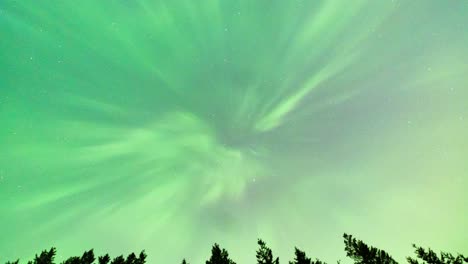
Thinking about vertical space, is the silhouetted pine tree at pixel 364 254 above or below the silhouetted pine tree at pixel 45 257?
above

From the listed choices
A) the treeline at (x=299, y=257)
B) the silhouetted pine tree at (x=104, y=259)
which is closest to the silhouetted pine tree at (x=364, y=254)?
the treeline at (x=299, y=257)

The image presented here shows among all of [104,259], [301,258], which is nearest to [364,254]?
[301,258]

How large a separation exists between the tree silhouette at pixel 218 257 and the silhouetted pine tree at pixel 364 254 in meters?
16.4

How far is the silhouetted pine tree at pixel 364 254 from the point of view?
28.8m

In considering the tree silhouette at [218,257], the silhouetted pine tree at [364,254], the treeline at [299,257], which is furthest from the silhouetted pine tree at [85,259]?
the silhouetted pine tree at [364,254]

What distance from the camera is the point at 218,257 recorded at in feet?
114

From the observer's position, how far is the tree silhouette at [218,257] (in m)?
34.0

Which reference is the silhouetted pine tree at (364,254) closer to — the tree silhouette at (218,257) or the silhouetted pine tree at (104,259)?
the tree silhouette at (218,257)

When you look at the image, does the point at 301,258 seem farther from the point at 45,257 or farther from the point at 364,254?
the point at 45,257

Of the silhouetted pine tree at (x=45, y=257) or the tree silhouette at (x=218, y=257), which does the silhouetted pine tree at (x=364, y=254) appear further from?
the silhouetted pine tree at (x=45, y=257)

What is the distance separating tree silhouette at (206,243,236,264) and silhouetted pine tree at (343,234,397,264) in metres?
16.4

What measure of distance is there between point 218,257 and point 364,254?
1973 cm

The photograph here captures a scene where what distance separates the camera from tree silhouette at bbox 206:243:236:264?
33969 mm

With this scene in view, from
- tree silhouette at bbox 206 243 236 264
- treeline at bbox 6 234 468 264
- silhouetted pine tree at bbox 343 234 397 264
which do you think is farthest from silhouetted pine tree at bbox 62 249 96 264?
silhouetted pine tree at bbox 343 234 397 264
